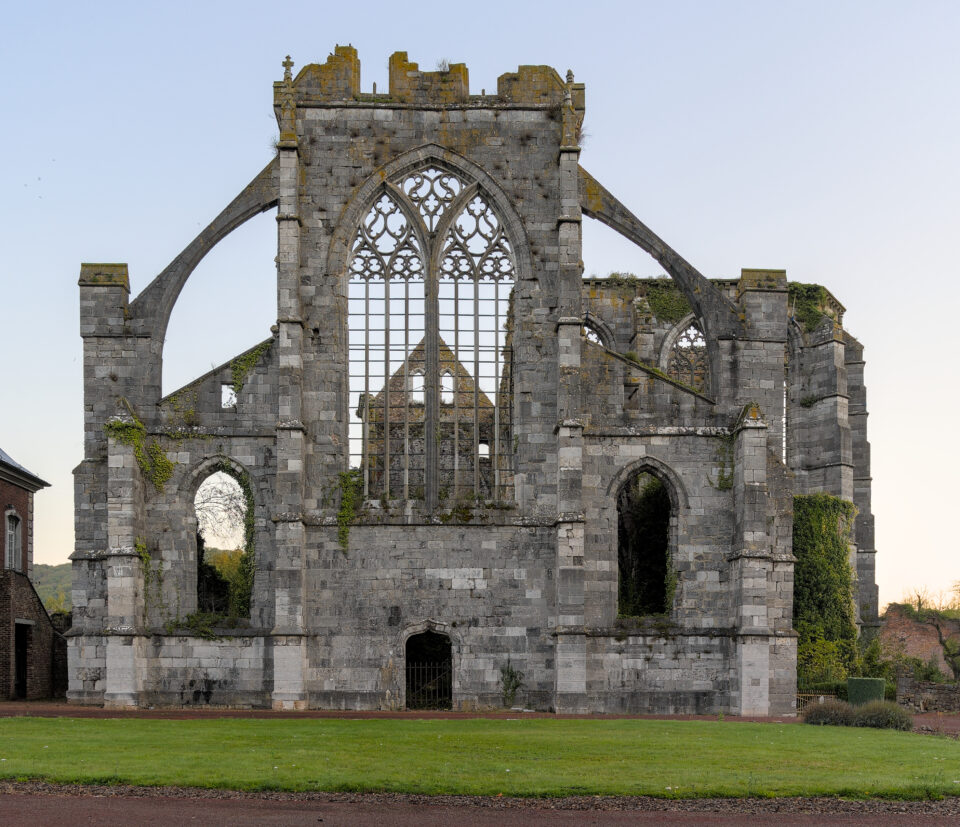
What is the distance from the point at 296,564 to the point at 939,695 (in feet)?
49.4

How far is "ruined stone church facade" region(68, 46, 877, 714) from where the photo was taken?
25.6 meters

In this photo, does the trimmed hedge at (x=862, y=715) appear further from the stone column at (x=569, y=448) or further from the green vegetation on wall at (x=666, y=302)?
the green vegetation on wall at (x=666, y=302)

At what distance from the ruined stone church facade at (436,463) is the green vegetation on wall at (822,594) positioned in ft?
17.2

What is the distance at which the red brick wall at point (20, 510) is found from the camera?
3331 centimetres

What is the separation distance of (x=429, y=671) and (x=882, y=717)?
9.61m

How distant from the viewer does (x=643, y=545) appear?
28.3 m

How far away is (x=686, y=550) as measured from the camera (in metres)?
26.3

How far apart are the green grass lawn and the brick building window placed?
13896 mm

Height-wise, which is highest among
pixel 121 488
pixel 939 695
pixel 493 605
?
pixel 121 488

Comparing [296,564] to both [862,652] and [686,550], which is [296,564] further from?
[862,652]

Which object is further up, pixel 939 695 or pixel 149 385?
pixel 149 385

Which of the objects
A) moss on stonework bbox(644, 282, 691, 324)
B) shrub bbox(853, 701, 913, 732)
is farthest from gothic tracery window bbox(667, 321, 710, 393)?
shrub bbox(853, 701, 913, 732)

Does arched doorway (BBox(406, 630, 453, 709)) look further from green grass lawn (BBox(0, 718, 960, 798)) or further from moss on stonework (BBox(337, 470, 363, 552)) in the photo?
green grass lawn (BBox(0, 718, 960, 798))

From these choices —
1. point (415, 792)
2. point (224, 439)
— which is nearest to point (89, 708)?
point (224, 439)
